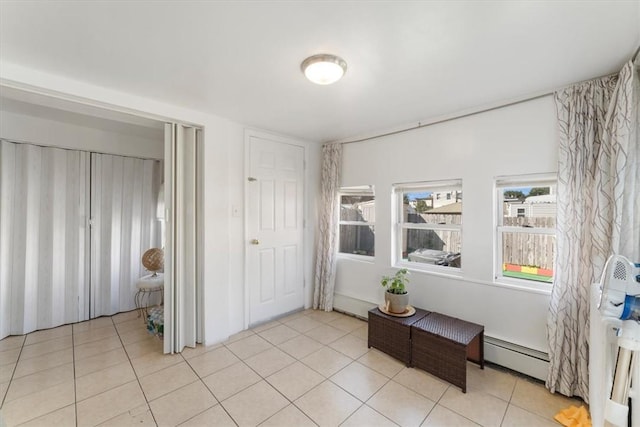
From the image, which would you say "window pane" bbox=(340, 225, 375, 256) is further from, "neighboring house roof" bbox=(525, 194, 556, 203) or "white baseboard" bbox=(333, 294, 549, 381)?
"neighboring house roof" bbox=(525, 194, 556, 203)

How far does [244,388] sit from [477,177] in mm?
2649

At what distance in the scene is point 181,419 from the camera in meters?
1.76

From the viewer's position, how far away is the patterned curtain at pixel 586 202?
1.71m

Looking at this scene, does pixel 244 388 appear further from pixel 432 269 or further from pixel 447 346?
pixel 432 269

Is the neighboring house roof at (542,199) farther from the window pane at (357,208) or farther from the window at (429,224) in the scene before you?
the window pane at (357,208)

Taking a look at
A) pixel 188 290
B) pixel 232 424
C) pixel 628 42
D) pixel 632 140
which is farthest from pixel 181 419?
pixel 628 42

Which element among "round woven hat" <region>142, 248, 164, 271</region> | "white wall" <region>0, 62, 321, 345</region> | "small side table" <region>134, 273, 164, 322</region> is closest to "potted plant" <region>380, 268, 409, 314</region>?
"white wall" <region>0, 62, 321, 345</region>

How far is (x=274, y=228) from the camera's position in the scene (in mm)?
3389

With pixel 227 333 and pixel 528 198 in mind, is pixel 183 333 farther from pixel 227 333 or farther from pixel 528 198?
pixel 528 198

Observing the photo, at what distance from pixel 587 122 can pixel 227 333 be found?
359cm

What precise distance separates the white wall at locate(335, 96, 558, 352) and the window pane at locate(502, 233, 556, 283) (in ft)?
0.52

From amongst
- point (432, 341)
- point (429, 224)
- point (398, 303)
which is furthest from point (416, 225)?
point (432, 341)

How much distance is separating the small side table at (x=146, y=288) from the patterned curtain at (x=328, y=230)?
1953 millimetres

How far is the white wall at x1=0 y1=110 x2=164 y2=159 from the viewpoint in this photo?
283cm
